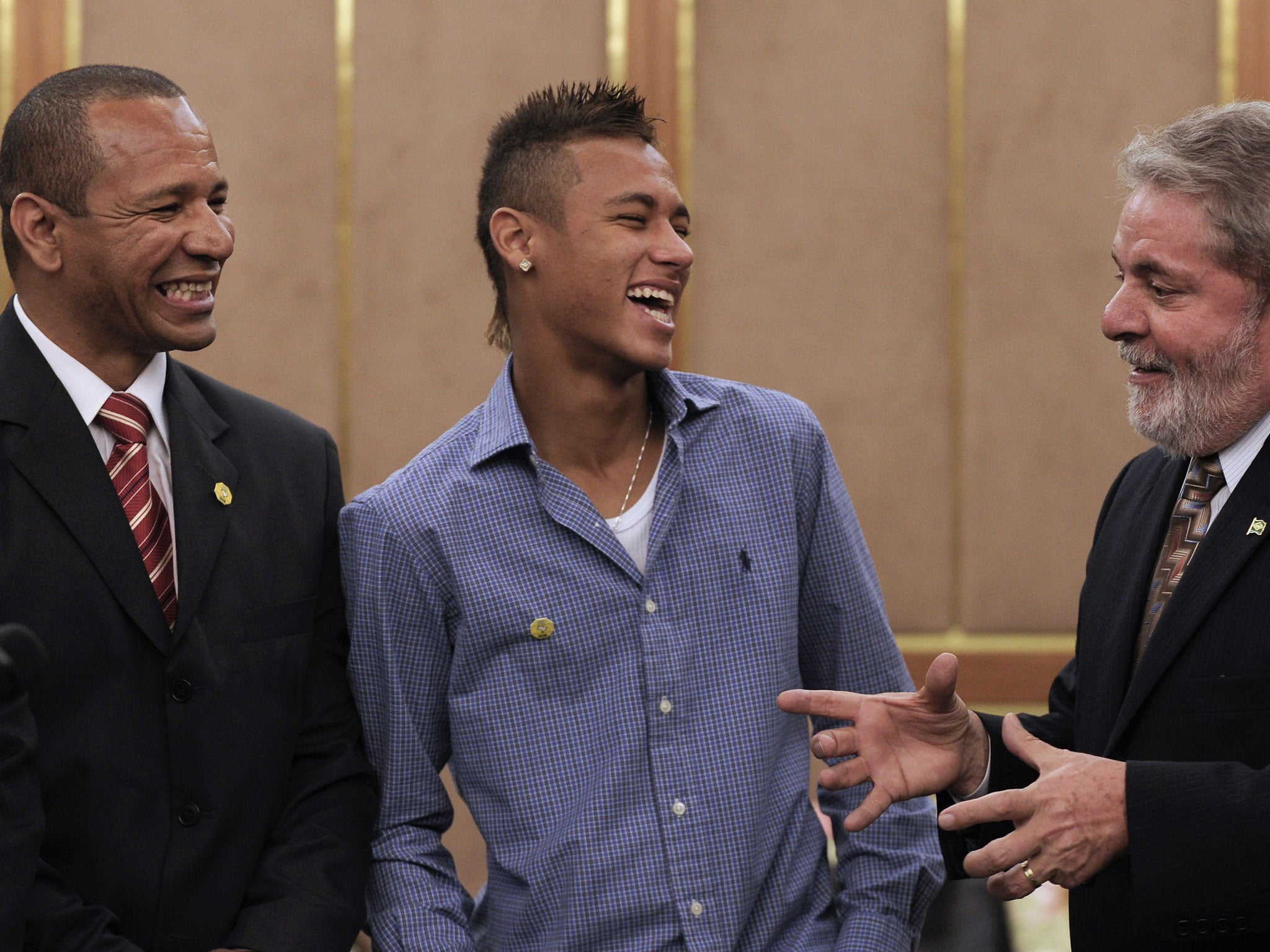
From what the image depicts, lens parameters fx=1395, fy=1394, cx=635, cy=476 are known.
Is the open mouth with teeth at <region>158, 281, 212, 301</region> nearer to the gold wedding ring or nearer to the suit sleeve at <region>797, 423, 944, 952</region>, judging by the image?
the suit sleeve at <region>797, 423, 944, 952</region>

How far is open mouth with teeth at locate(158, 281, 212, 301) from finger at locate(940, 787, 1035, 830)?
1.23 meters

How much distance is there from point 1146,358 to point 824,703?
2.12 ft

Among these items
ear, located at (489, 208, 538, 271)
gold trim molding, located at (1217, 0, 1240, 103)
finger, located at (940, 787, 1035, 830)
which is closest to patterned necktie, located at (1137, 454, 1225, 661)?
finger, located at (940, 787, 1035, 830)

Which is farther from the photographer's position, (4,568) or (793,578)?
(793,578)

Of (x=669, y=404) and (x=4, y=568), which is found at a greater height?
(x=669, y=404)

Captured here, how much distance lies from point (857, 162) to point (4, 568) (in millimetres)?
2607

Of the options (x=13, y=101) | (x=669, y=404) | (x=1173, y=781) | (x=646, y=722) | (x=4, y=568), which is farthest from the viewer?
(x=13, y=101)

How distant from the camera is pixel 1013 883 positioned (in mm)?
1582

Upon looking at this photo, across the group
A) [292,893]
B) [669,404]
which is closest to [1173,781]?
[669,404]

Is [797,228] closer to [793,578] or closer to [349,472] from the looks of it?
[349,472]

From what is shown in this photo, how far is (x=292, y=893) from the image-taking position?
186cm

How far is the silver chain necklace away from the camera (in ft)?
6.71

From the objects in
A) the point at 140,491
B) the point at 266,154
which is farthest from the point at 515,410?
the point at 266,154

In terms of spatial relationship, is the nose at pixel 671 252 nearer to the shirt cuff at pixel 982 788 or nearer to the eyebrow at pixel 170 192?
the eyebrow at pixel 170 192
